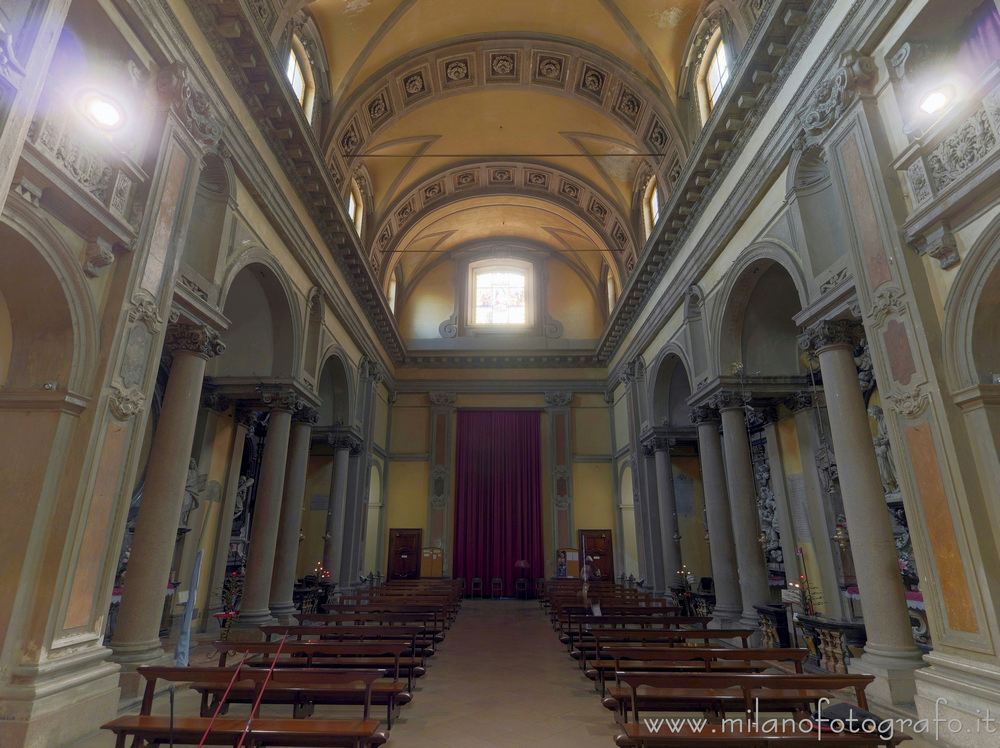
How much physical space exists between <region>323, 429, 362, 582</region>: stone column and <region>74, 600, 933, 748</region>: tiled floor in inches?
211

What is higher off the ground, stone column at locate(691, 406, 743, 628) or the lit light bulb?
the lit light bulb

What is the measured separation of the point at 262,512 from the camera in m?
10.1

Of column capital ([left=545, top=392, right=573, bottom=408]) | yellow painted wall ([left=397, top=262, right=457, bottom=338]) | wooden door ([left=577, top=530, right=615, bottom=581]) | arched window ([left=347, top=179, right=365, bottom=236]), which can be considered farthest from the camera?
yellow painted wall ([left=397, top=262, right=457, bottom=338])

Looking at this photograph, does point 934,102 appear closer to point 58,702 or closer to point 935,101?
point 935,101

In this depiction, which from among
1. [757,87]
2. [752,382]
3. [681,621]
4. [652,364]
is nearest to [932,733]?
[681,621]

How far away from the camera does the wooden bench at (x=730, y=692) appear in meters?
3.97

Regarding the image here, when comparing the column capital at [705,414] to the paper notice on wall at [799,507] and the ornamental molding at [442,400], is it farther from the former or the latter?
the ornamental molding at [442,400]

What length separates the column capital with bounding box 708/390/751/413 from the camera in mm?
10133

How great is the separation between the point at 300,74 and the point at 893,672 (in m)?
13.0

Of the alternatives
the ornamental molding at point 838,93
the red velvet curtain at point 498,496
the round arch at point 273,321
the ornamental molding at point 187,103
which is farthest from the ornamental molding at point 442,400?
the ornamental molding at point 838,93

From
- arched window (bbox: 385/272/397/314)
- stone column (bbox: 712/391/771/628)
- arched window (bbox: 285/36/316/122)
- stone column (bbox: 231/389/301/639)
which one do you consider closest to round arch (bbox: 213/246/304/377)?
stone column (bbox: 231/389/301/639)

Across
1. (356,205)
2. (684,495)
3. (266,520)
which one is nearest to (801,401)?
(684,495)

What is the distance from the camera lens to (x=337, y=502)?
14.3 m

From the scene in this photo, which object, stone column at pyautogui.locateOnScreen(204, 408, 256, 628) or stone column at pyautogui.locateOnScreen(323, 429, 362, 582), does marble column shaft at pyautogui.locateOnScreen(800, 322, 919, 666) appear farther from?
stone column at pyautogui.locateOnScreen(323, 429, 362, 582)
